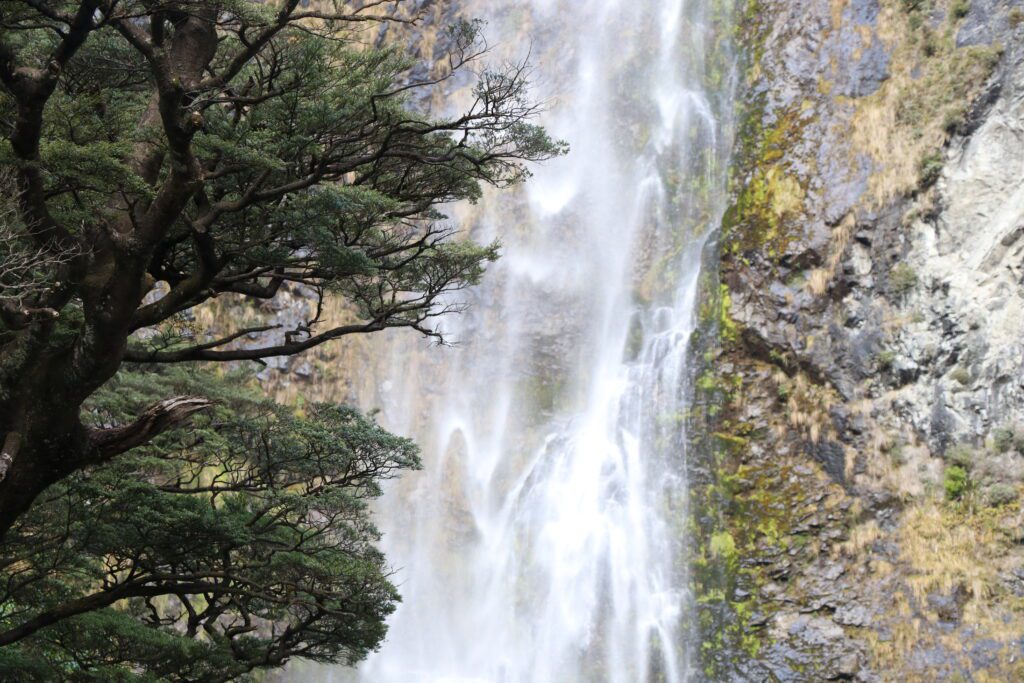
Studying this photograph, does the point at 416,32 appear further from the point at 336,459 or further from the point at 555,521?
the point at 336,459

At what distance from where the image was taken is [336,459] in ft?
23.0

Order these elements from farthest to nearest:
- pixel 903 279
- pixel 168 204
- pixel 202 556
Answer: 1. pixel 903 279
2. pixel 202 556
3. pixel 168 204

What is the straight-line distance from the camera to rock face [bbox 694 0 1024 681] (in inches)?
499

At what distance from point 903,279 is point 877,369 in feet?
5.09

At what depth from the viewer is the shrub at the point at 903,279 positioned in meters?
14.5

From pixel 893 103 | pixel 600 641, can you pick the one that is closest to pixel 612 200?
pixel 893 103

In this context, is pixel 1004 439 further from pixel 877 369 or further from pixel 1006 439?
pixel 877 369

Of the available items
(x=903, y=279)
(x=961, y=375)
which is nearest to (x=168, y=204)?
(x=961, y=375)

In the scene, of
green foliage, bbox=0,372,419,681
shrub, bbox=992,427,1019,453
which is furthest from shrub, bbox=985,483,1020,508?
green foliage, bbox=0,372,419,681

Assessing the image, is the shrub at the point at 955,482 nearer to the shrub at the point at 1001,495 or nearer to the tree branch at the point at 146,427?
the shrub at the point at 1001,495

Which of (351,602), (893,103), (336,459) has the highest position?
(893,103)

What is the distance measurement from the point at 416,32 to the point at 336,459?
69.4 feet

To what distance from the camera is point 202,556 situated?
7.02 m

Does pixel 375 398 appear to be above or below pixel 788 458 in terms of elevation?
above
